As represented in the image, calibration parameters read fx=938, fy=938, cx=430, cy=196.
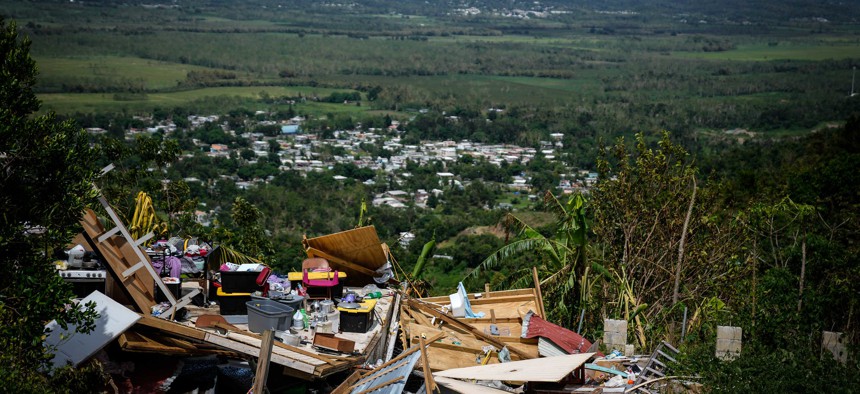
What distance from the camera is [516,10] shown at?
18262 centimetres

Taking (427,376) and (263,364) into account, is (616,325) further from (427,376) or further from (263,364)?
(263,364)

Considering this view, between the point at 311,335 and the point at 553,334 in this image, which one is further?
the point at 553,334

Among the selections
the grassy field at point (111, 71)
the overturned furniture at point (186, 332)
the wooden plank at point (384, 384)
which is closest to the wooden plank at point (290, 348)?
the overturned furniture at point (186, 332)

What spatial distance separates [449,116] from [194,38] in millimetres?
56963

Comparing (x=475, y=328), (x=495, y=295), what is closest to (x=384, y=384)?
(x=475, y=328)

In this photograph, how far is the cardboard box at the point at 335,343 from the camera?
862 centimetres

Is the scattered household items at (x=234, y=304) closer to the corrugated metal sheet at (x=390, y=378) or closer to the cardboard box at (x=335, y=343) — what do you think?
the cardboard box at (x=335, y=343)

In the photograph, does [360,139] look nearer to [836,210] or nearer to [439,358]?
[836,210]

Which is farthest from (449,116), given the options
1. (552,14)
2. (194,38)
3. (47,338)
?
(552,14)

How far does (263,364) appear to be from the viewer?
24.9ft

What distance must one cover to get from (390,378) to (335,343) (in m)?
0.88

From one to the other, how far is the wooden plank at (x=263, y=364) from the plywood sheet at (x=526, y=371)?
147cm

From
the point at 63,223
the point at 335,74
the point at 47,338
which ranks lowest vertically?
the point at 335,74

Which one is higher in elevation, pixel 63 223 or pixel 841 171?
pixel 63 223
